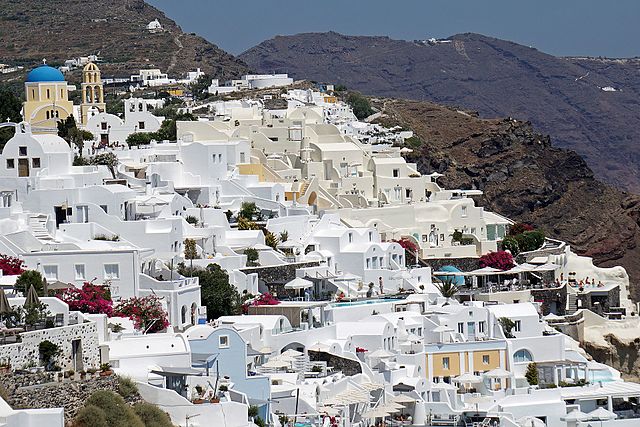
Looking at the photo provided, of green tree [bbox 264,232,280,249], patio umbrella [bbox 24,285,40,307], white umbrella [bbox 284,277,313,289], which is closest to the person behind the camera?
patio umbrella [bbox 24,285,40,307]

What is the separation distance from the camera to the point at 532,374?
56.2 meters

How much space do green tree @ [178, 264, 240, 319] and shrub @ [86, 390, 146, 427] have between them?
16.0 m

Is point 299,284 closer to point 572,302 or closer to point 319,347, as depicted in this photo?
point 319,347

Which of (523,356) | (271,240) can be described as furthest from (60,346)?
(271,240)

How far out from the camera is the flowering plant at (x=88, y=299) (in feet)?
153

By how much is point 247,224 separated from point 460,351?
40.4ft

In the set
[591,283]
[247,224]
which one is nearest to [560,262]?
[591,283]

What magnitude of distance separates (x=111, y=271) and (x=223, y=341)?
21.9 ft

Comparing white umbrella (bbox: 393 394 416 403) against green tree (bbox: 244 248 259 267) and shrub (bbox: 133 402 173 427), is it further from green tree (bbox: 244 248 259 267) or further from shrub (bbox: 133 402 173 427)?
green tree (bbox: 244 248 259 267)

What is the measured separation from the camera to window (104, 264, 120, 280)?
50906 mm

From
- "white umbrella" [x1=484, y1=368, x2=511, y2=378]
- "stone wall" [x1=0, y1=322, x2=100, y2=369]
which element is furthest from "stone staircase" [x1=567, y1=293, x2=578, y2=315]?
"stone wall" [x1=0, y1=322, x2=100, y2=369]

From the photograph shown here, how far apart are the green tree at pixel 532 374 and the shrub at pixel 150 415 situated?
19.5 metres

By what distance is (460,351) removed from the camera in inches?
2167

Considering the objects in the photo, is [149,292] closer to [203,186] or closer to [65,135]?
[203,186]
